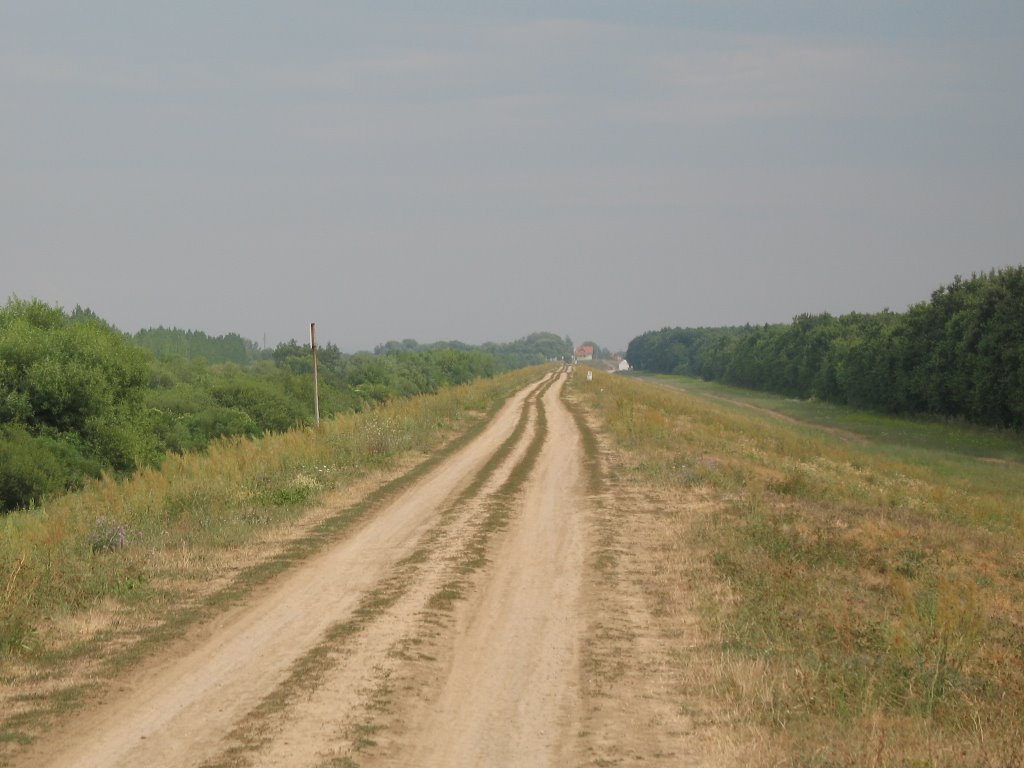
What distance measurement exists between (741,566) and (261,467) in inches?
520

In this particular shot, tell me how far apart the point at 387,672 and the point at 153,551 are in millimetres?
6557

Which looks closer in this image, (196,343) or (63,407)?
(63,407)

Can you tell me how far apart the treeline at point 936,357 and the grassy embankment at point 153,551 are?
136ft

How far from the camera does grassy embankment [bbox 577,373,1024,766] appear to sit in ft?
24.3

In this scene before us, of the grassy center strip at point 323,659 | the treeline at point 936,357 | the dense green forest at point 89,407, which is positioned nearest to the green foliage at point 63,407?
the dense green forest at point 89,407

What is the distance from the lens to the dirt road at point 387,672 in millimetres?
7012

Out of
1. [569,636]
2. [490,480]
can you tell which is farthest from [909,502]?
[569,636]

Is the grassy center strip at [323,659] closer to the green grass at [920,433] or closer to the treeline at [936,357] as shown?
the green grass at [920,433]

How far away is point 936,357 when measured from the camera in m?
62.1

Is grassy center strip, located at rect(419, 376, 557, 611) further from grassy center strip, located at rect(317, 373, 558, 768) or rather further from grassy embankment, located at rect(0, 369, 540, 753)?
grassy embankment, located at rect(0, 369, 540, 753)

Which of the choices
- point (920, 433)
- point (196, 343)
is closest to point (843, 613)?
point (920, 433)

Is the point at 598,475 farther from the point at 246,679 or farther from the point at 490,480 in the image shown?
the point at 246,679

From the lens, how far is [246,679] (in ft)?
28.0

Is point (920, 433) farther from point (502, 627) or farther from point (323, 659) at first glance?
point (323, 659)
